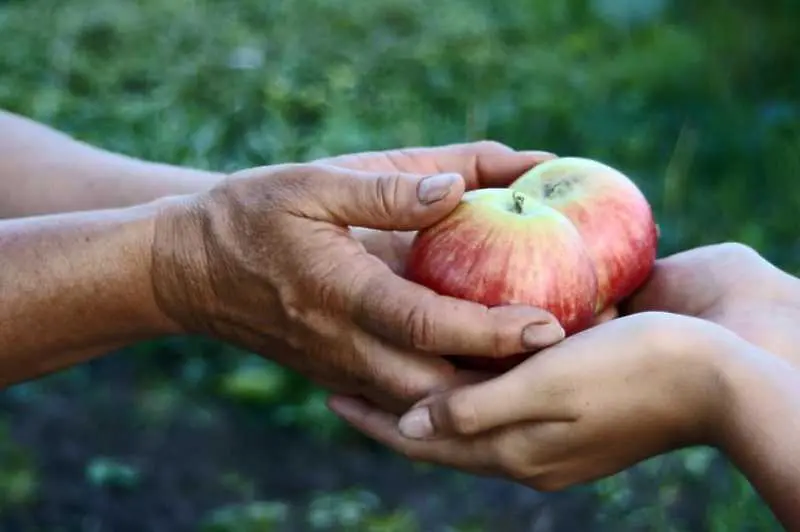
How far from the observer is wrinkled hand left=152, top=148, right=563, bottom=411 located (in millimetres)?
1413

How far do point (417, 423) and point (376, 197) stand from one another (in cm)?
30

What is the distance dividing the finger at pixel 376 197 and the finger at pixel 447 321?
0.08 m

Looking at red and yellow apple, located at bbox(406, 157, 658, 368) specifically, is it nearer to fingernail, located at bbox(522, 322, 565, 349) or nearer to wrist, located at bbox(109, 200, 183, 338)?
fingernail, located at bbox(522, 322, 565, 349)

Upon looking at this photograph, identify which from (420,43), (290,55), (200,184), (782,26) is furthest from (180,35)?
(200,184)

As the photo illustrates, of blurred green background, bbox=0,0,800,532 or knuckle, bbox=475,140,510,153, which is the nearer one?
knuckle, bbox=475,140,510,153

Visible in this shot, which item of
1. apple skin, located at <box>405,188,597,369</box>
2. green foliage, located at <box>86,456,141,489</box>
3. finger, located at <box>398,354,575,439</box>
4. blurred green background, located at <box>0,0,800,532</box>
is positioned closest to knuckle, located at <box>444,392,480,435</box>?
finger, located at <box>398,354,575,439</box>

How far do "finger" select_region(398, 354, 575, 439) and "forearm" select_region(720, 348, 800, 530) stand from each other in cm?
20

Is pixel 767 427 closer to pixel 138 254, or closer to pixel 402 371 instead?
pixel 402 371

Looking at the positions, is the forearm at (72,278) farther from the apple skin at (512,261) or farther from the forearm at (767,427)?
the forearm at (767,427)

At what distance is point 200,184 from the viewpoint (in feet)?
6.52

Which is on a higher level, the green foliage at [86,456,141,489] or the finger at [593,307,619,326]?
the finger at [593,307,619,326]

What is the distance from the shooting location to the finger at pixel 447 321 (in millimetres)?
1383

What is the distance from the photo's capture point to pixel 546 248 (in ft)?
4.72

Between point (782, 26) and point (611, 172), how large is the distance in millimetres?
2580
